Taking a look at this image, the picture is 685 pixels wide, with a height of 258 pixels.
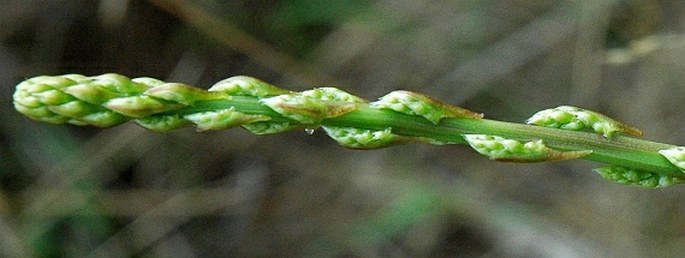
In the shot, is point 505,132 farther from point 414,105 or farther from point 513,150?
point 414,105

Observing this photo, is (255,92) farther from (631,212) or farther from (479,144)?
(631,212)

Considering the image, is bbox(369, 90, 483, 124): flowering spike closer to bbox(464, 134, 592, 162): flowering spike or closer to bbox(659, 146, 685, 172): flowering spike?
bbox(464, 134, 592, 162): flowering spike

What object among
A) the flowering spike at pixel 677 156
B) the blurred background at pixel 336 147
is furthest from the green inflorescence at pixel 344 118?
the blurred background at pixel 336 147

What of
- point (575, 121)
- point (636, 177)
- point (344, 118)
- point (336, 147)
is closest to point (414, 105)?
point (344, 118)

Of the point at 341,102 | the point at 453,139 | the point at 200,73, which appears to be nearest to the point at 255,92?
the point at 341,102

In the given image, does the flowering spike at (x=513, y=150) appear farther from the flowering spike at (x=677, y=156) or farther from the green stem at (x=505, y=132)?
the flowering spike at (x=677, y=156)

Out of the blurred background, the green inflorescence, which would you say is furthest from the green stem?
the blurred background

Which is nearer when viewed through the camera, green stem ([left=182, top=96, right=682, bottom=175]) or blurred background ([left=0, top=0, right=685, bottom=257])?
green stem ([left=182, top=96, right=682, bottom=175])
